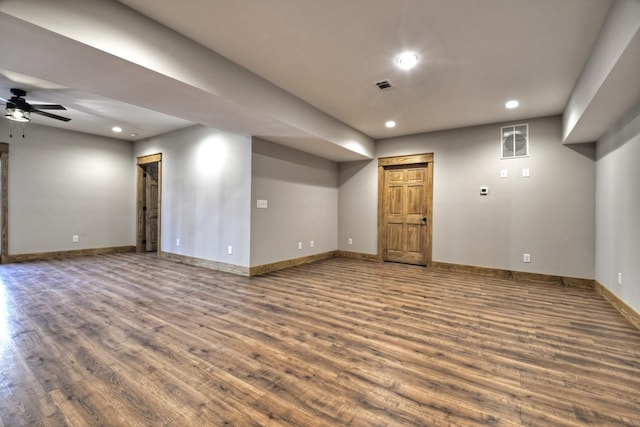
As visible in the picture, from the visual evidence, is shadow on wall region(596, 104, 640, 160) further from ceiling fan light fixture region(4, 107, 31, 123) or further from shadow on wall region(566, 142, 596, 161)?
ceiling fan light fixture region(4, 107, 31, 123)

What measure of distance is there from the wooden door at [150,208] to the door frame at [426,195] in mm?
5664

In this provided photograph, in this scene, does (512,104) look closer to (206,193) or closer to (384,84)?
(384,84)

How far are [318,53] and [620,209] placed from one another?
3.88 metres

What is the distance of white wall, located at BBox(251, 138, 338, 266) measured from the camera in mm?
4746

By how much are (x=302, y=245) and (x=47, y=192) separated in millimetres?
5459

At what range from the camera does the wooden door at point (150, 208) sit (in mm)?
7176

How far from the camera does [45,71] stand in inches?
91.2

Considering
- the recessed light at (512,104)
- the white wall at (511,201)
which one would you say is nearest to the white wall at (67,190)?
the white wall at (511,201)

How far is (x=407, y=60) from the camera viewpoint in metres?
2.88

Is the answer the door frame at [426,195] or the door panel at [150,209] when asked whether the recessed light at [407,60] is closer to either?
the door frame at [426,195]

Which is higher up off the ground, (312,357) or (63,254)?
(63,254)

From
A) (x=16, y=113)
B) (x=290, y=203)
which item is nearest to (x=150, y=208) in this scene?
(x=16, y=113)

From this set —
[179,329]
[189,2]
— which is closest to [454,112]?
[189,2]

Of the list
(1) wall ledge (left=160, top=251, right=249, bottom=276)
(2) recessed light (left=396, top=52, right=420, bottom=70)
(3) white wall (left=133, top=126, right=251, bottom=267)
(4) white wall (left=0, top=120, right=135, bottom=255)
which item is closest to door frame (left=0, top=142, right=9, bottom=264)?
(4) white wall (left=0, top=120, right=135, bottom=255)
